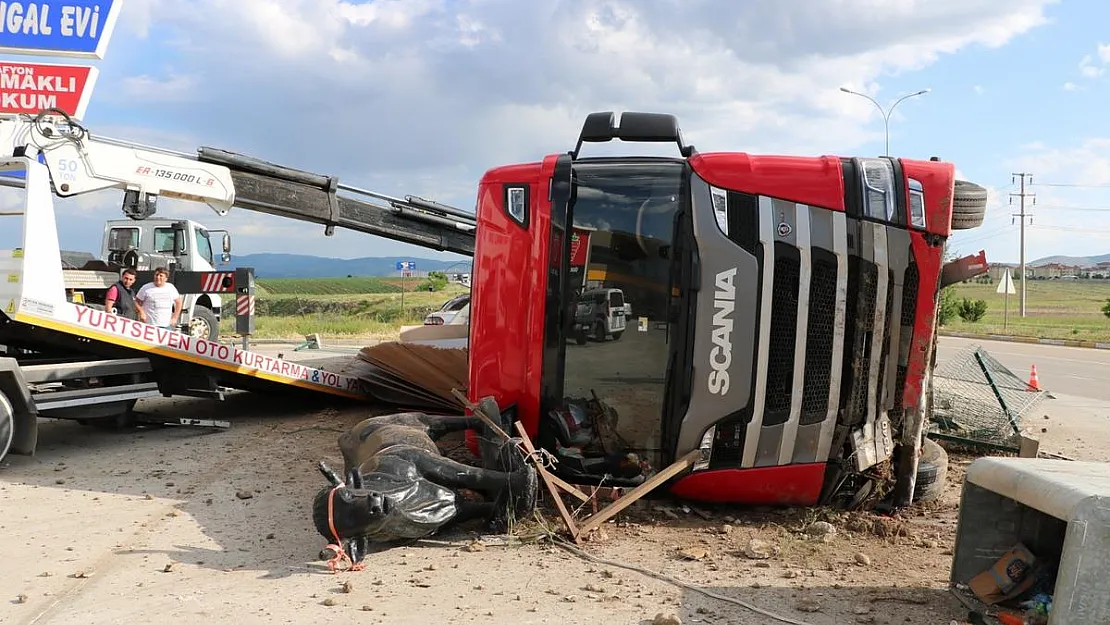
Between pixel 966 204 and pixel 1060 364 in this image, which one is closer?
pixel 966 204

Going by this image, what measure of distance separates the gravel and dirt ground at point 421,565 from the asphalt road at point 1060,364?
9.94 metres

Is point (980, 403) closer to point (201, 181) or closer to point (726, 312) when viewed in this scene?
point (726, 312)

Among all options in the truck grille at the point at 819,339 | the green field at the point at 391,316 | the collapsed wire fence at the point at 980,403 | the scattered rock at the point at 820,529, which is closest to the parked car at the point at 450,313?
the collapsed wire fence at the point at 980,403

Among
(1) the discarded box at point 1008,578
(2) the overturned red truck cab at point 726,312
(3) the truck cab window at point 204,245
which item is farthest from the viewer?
(3) the truck cab window at point 204,245

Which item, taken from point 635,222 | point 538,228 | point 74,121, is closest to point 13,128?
point 74,121

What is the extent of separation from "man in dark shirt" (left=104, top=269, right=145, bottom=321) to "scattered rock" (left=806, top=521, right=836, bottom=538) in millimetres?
7555

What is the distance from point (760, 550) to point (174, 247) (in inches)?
566

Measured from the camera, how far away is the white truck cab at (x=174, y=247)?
15773 mm

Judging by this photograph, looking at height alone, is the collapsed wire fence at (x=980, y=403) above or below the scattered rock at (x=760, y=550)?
above

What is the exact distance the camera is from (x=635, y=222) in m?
5.34

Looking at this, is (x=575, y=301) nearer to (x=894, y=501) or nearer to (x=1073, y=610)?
(x=894, y=501)

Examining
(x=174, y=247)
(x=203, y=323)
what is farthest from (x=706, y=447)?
(x=174, y=247)

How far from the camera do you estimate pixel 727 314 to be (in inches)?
206

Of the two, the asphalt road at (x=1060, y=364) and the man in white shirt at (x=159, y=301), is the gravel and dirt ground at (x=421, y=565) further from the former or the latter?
the asphalt road at (x=1060, y=364)
